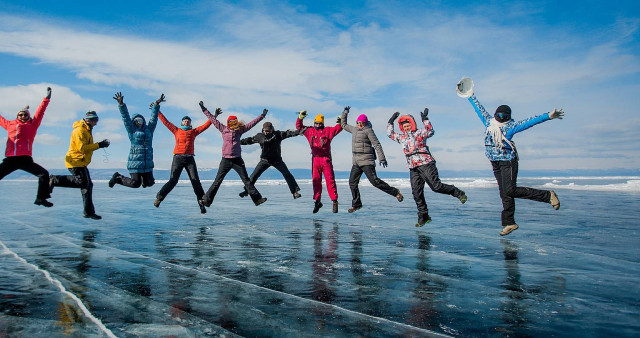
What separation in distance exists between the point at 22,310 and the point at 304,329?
2.21 meters

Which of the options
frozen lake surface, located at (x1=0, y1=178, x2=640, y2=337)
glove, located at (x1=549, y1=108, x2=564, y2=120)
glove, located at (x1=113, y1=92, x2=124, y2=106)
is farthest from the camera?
glove, located at (x1=113, y1=92, x2=124, y2=106)

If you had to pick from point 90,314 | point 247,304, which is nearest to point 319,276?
point 247,304

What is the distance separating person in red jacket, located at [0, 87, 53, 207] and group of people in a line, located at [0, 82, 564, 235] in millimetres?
16

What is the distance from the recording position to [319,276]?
14.6 ft

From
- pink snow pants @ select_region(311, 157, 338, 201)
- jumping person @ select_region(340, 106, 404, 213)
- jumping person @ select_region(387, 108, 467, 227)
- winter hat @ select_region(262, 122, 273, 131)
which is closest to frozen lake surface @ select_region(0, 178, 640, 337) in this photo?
jumping person @ select_region(387, 108, 467, 227)

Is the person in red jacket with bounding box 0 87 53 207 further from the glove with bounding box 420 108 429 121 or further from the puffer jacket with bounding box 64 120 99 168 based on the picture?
the glove with bounding box 420 108 429 121

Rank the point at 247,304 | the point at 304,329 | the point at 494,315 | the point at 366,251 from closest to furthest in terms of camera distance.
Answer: the point at 304,329 < the point at 494,315 < the point at 247,304 < the point at 366,251

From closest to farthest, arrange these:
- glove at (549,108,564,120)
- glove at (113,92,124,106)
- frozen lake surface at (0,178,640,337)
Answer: frozen lake surface at (0,178,640,337) < glove at (549,108,564,120) < glove at (113,92,124,106)

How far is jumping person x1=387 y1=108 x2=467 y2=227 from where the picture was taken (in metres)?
8.41

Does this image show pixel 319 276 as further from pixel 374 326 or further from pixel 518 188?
pixel 518 188

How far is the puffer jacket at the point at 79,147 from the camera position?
881 cm

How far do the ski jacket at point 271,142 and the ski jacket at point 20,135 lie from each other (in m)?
4.30

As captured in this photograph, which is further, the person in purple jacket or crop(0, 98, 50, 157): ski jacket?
the person in purple jacket

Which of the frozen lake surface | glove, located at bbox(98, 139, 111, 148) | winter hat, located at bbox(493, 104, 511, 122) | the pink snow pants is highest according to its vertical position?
winter hat, located at bbox(493, 104, 511, 122)
